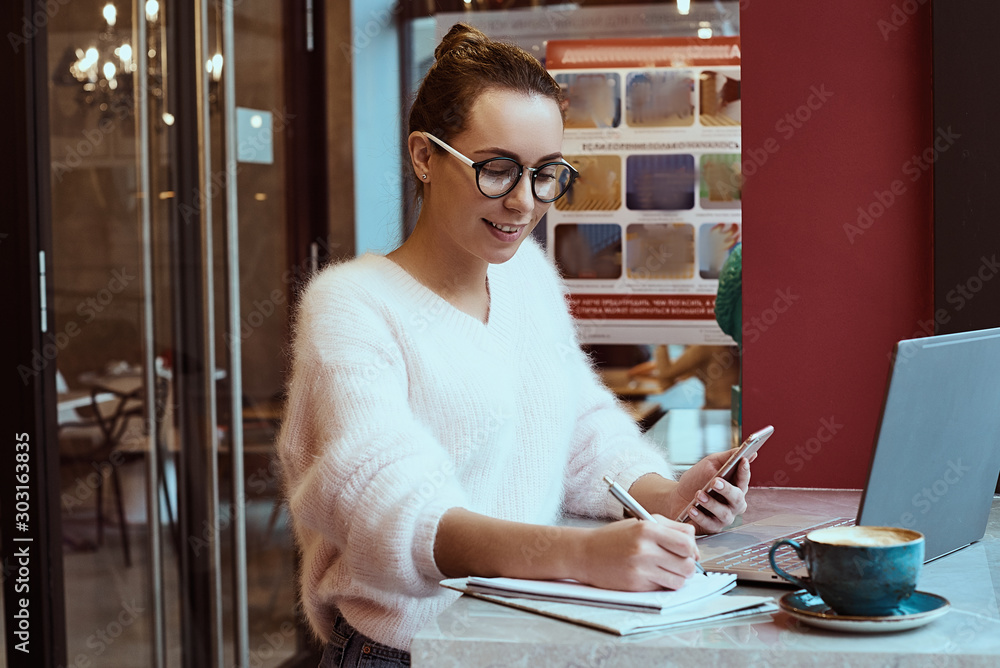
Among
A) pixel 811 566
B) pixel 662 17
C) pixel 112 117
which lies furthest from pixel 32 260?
pixel 662 17

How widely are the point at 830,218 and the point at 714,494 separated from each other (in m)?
0.80

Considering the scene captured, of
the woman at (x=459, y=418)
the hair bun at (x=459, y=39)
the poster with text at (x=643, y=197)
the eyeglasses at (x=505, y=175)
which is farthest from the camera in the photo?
the poster with text at (x=643, y=197)

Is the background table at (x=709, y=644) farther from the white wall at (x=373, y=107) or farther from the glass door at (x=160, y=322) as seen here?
the white wall at (x=373, y=107)

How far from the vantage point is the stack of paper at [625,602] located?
1049mm

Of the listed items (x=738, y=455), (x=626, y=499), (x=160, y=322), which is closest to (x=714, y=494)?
(x=738, y=455)

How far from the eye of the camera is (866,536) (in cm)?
106

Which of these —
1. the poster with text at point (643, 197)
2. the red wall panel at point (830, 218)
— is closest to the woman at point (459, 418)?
the red wall panel at point (830, 218)

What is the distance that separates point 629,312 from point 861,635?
2194 millimetres

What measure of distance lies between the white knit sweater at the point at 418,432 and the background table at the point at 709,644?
0.63ft

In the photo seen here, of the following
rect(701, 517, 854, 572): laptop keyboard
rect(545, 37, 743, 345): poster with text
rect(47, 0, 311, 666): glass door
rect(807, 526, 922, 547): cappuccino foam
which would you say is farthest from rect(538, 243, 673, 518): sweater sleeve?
rect(47, 0, 311, 666): glass door

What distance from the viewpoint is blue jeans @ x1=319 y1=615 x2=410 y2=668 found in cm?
140

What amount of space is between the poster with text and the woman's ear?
1.58m

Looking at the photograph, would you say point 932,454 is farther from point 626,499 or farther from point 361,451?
point 361,451

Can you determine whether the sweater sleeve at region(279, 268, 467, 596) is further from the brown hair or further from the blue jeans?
the brown hair
